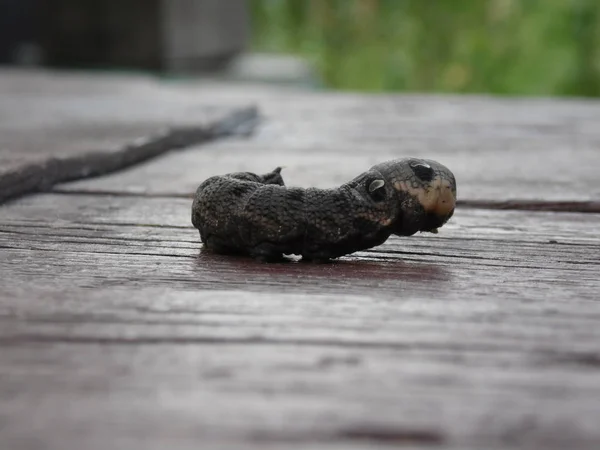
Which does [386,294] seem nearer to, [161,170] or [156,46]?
[161,170]

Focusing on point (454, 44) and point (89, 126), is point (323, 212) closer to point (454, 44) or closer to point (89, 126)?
point (89, 126)

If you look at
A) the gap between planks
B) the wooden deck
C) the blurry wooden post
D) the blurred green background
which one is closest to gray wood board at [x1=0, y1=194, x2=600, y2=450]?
the wooden deck

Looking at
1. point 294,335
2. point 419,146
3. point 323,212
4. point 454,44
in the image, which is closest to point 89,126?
point 419,146

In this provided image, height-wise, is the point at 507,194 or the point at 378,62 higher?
the point at 378,62

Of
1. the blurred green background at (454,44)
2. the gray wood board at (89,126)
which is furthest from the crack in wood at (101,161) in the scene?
the blurred green background at (454,44)

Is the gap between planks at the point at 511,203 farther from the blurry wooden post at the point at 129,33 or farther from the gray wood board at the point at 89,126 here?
the blurry wooden post at the point at 129,33

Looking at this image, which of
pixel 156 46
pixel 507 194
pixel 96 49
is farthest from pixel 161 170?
pixel 96 49
